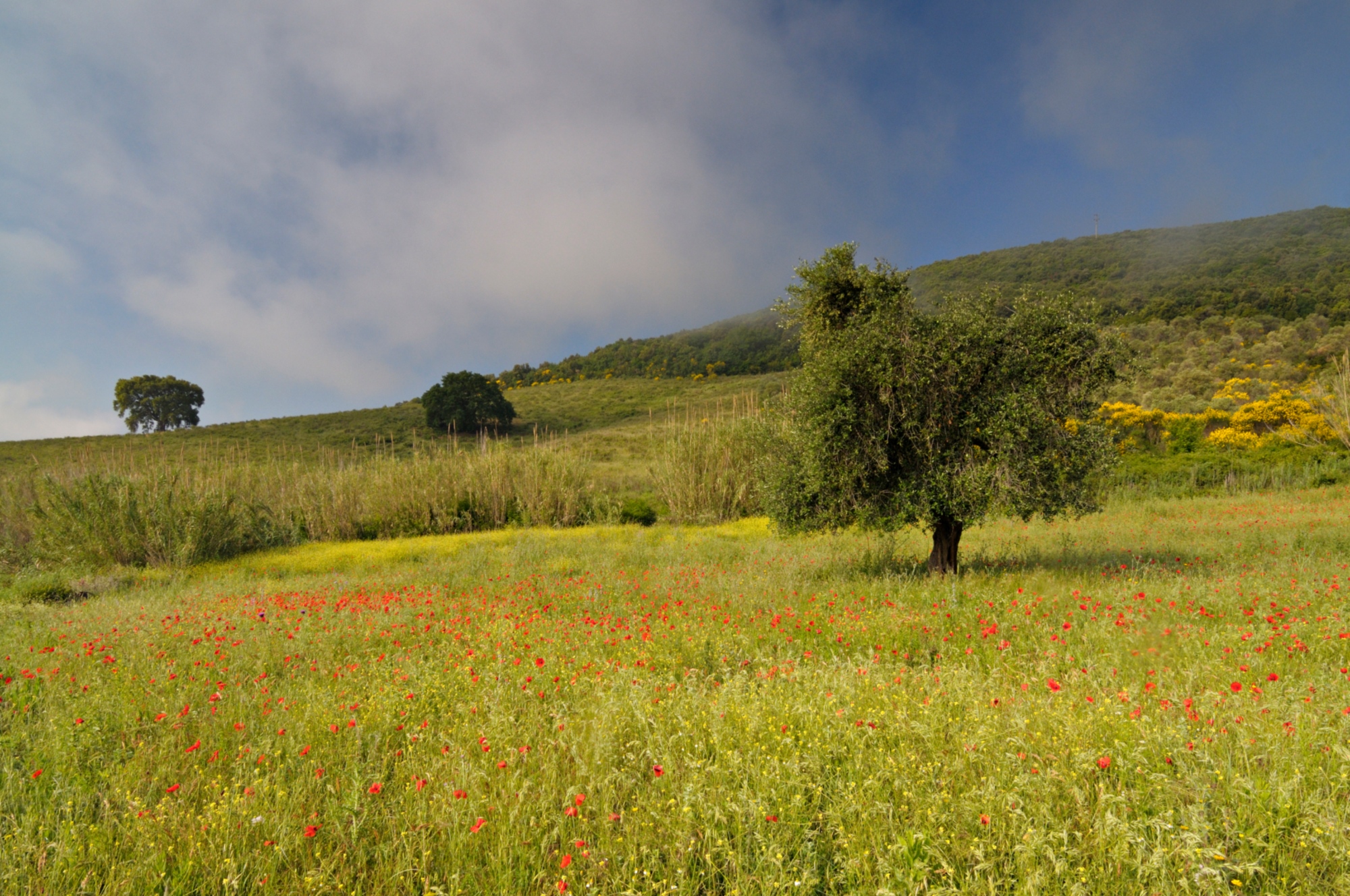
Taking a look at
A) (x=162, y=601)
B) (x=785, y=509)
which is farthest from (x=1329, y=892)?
(x=162, y=601)

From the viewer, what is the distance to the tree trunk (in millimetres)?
9266

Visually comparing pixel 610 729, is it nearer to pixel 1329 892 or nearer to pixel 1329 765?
pixel 1329 892

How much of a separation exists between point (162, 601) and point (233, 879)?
9221mm

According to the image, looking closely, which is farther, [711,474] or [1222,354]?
[1222,354]

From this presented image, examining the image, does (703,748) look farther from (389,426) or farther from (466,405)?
(389,426)

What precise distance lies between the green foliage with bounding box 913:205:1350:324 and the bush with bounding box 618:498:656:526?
2836cm

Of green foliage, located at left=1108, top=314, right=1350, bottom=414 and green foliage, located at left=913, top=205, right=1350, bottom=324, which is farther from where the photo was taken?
green foliage, located at left=913, top=205, right=1350, bottom=324

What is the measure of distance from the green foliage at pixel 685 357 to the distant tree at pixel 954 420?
55.8 meters

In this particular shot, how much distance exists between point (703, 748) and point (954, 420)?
7.02 meters

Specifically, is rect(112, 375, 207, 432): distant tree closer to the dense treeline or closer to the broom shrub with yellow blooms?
the dense treeline

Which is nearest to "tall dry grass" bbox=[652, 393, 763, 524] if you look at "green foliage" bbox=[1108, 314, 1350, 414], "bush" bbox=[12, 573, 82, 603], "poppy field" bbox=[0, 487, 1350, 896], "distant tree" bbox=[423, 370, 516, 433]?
"poppy field" bbox=[0, 487, 1350, 896]

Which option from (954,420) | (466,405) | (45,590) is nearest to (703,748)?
(954,420)

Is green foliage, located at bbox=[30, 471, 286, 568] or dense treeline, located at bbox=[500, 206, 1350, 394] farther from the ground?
dense treeline, located at bbox=[500, 206, 1350, 394]

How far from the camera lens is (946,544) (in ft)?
30.7
